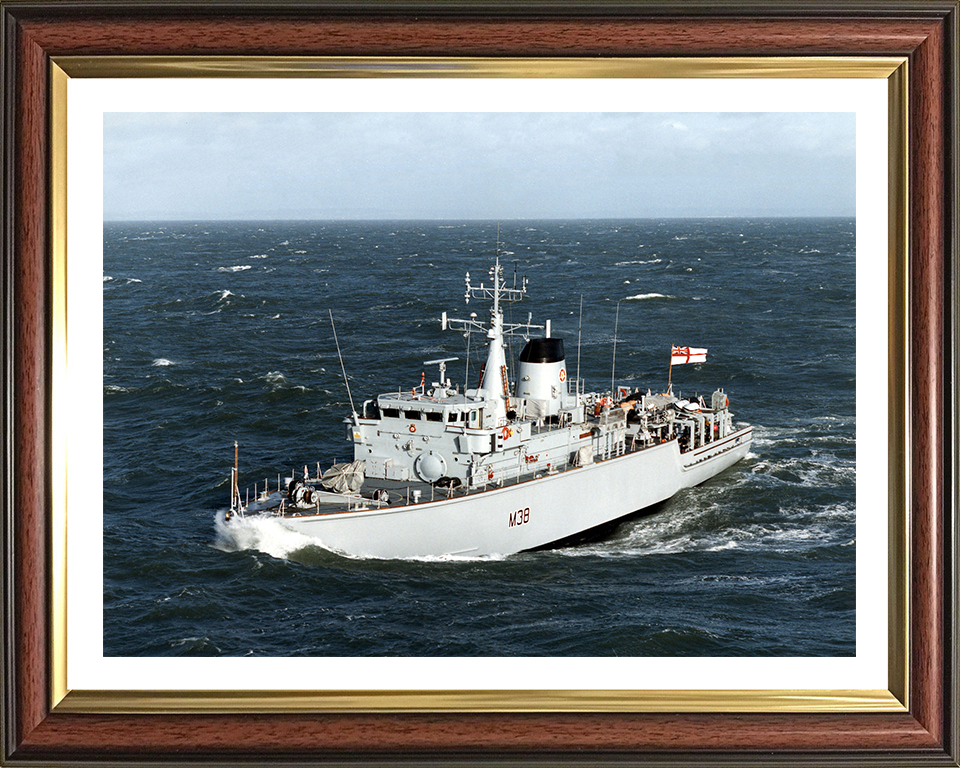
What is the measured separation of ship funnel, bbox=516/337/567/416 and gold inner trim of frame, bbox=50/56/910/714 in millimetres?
15027

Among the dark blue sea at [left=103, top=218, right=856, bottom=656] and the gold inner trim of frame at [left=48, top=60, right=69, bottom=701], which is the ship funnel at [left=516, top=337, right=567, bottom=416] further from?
the gold inner trim of frame at [left=48, top=60, right=69, bottom=701]

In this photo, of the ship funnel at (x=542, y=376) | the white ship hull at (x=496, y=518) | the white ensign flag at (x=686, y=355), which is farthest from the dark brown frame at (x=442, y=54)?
the ship funnel at (x=542, y=376)

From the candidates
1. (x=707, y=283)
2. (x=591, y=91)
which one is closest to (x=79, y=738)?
(x=591, y=91)

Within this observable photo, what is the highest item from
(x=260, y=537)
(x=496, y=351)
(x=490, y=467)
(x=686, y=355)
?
(x=496, y=351)

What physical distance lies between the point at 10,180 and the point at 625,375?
2124 cm

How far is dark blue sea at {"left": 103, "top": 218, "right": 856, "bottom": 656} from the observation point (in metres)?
9.36

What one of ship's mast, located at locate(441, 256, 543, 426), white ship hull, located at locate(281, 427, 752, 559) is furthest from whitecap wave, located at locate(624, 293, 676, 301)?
ship's mast, located at locate(441, 256, 543, 426)

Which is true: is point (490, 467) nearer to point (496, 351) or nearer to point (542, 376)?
point (496, 351)

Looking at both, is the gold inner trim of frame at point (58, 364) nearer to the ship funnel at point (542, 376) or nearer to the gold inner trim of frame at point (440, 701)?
the gold inner trim of frame at point (440, 701)

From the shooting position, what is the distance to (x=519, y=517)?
19516 mm

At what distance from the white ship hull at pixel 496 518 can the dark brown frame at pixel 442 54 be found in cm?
1036

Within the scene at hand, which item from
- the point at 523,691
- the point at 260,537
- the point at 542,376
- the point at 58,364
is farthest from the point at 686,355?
the point at 58,364

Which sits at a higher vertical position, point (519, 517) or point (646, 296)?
point (646, 296)

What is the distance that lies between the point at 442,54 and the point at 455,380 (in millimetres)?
15953
